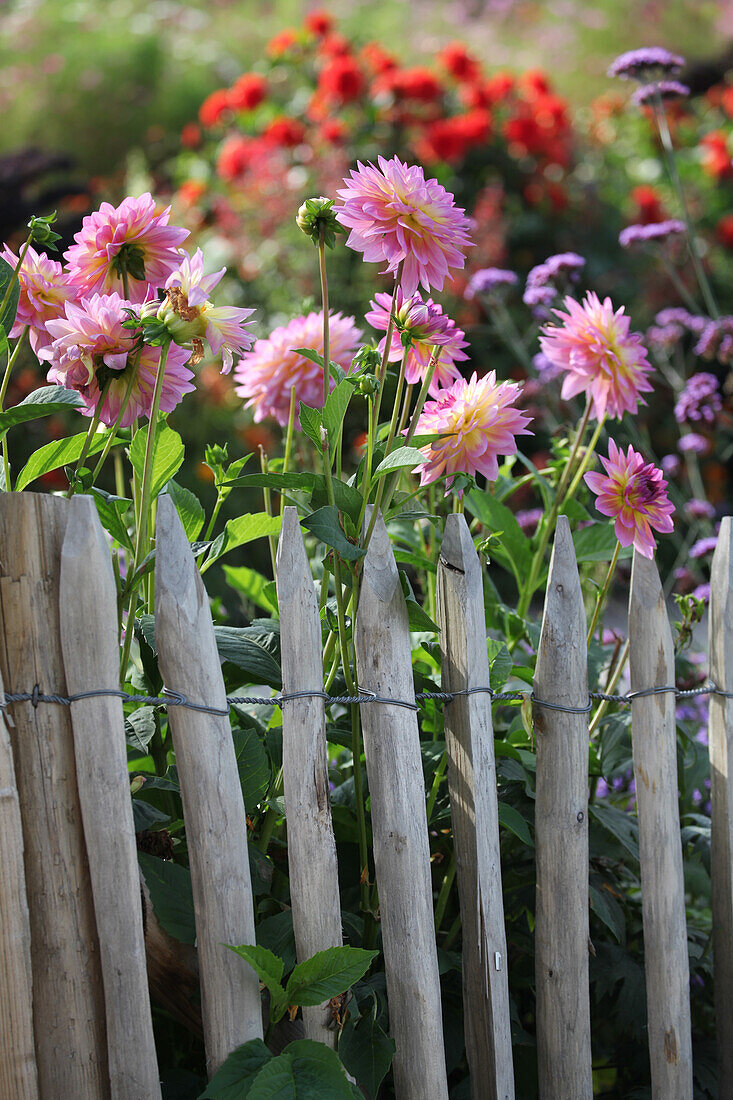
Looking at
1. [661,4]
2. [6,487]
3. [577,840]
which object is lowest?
[577,840]

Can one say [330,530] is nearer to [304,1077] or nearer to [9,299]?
[9,299]

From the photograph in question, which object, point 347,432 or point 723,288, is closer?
point 347,432

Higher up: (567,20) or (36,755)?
(567,20)

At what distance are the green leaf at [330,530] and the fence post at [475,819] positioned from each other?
6.6 inches

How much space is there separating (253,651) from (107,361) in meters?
0.43

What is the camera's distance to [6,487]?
1.28 meters

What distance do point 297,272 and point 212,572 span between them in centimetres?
165

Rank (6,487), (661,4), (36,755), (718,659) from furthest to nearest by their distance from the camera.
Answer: (661,4) → (718,659) → (6,487) → (36,755)

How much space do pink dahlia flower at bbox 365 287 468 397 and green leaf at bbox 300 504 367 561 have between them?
0.23 m

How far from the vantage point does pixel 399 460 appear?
46.2 inches

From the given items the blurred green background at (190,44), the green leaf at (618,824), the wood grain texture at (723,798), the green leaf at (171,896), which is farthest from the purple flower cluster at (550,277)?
the blurred green background at (190,44)

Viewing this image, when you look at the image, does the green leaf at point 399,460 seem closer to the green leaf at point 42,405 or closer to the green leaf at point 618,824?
the green leaf at point 42,405

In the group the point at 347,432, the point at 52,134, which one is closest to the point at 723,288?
the point at 347,432

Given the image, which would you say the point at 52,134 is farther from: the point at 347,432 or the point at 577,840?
the point at 577,840
